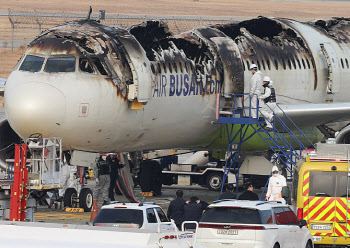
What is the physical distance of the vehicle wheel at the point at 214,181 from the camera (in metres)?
34.1

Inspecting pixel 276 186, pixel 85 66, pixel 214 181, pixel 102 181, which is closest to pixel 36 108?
pixel 85 66

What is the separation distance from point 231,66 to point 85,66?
6002mm

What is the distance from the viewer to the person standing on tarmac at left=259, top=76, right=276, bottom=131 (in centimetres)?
2568

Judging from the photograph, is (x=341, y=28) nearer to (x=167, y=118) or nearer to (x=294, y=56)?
(x=294, y=56)

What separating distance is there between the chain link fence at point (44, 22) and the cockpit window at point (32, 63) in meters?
64.5

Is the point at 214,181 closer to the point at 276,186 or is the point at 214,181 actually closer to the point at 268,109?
the point at 268,109

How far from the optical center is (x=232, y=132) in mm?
26844

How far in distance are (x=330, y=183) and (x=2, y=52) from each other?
243ft

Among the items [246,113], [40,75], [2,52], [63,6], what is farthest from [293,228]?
[63,6]

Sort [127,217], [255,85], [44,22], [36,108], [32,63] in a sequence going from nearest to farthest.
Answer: [127,217] < [36,108] < [32,63] < [255,85] < [44,22]

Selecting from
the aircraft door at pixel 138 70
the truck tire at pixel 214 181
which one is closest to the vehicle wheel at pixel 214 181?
the truck tire at pixel 214 181

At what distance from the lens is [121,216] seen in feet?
54.2

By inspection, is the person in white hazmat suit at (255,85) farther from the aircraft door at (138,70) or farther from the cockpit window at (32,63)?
the cockpit window at (32,63)

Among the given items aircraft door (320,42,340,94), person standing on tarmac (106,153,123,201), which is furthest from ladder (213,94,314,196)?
person standing on tarmac (106,153,123,201)
